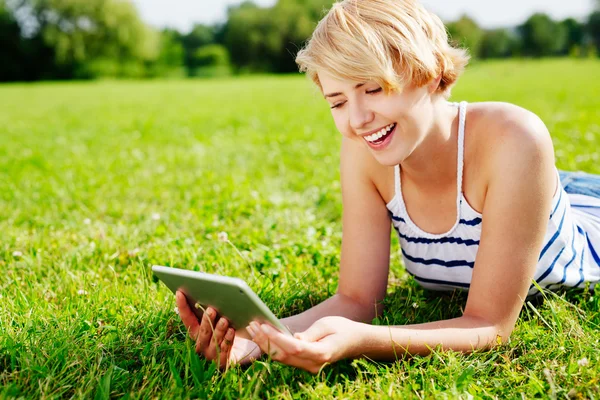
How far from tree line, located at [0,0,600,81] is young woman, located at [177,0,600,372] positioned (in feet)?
111

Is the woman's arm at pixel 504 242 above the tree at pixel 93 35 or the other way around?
the other way around

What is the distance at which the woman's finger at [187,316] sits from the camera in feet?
6.89

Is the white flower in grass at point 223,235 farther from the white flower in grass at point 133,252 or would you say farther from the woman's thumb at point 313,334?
the woman's thumb at point 313,334

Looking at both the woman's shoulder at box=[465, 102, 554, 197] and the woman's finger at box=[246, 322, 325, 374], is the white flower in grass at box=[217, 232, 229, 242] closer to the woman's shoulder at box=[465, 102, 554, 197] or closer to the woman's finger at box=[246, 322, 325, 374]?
the woman's finger at box=[246, 322, 325, 374]

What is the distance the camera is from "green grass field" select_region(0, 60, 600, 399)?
202 centimetres

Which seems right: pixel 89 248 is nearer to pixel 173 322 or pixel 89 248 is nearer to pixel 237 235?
pixel 237 235

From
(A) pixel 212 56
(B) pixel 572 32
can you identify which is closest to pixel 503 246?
(A) pixel 212 56

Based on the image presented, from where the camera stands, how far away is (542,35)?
100 meters

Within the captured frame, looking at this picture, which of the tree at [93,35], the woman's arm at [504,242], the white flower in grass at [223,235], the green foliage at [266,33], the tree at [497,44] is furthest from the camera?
the tree at [497,44]

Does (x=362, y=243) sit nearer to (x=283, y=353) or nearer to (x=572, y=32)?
(x=283, y=353)

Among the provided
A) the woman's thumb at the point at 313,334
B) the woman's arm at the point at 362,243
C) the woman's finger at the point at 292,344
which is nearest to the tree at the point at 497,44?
the woman's arm at the point at 362,243

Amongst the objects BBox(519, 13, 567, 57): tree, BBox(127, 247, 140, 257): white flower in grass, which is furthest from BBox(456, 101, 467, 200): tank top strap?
BBox(519, 13, 567, 57): tree

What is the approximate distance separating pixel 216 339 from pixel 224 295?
0.33 m

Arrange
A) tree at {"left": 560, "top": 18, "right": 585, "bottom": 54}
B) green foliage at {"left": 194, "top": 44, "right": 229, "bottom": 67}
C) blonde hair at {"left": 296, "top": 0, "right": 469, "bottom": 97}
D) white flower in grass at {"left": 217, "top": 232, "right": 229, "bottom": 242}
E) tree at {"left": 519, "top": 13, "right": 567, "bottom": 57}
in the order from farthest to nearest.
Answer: tree at {"left": 560, "top": 18, "right": 585, "bottom": 54} < tree at {"left": 519, "top": 13, "right": 567, "bottom": 57} < green foliage at {"left": 194, "top": 44, "right": 229, "bottom": 67} < white flower in grass at {"left": 217, "top": 232, "right": 229, "bottom": 242} < blonde hair at {"left": 296, "top": 0, "right": 469, "bottom": 97}
